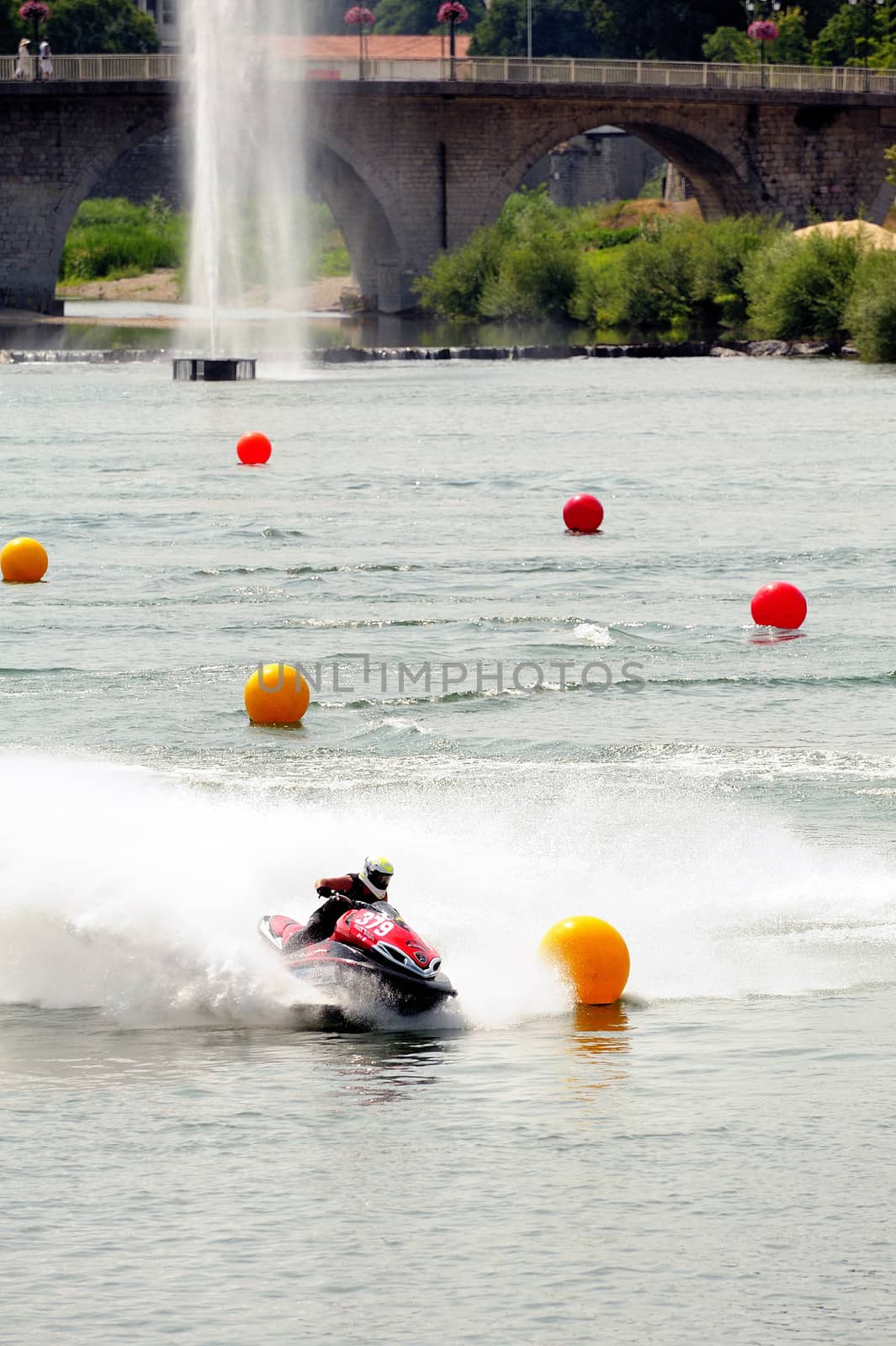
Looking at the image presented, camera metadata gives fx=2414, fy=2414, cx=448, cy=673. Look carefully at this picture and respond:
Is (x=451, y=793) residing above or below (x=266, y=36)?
below

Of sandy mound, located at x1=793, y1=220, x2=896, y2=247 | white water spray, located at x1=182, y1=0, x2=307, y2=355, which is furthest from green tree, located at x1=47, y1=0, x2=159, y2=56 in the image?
sandy mound, located at x1=793, y1=220, x2=896, y2=247

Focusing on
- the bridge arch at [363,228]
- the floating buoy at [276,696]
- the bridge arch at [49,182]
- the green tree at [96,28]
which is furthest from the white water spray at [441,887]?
the green tree at [96,28]

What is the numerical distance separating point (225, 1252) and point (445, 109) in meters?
83.8

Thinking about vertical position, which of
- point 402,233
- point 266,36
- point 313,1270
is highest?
point 266,36

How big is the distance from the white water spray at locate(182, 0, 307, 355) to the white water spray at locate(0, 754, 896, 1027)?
4625 centimetres

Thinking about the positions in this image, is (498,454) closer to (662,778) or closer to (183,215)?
(662,778)

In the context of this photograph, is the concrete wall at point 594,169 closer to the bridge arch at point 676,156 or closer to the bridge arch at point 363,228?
the bridge arch at point 676,156

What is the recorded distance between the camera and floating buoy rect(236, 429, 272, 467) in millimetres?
39812

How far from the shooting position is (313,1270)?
30.3 ft

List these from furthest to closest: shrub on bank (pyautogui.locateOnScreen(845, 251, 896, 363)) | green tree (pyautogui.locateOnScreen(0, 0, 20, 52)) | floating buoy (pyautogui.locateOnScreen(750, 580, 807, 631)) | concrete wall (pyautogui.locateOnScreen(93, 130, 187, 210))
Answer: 1. concrete wall (pyautogui.locateOnScreen(93, 130, 187, 210))
2. green tree (pyautogui.locateOnScreen(0, 0, 20, 52))
3. shrub on bank (pyautogui.locateOnScreen(845, 251, 896, 363))
4. floating buoy (pyautogui.locateOnScreen(750, 580, 807, 631))

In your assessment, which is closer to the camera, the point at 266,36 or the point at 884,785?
the point at 884,785

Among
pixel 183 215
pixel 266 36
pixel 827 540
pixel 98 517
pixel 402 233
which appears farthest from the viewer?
pixel 183 215

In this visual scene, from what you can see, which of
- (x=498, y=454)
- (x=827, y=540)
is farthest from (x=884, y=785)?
(x=498, y=454)

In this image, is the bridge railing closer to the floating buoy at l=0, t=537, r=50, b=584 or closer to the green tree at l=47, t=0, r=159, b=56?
the green tree at l=47, t=0, r=159, b=56
